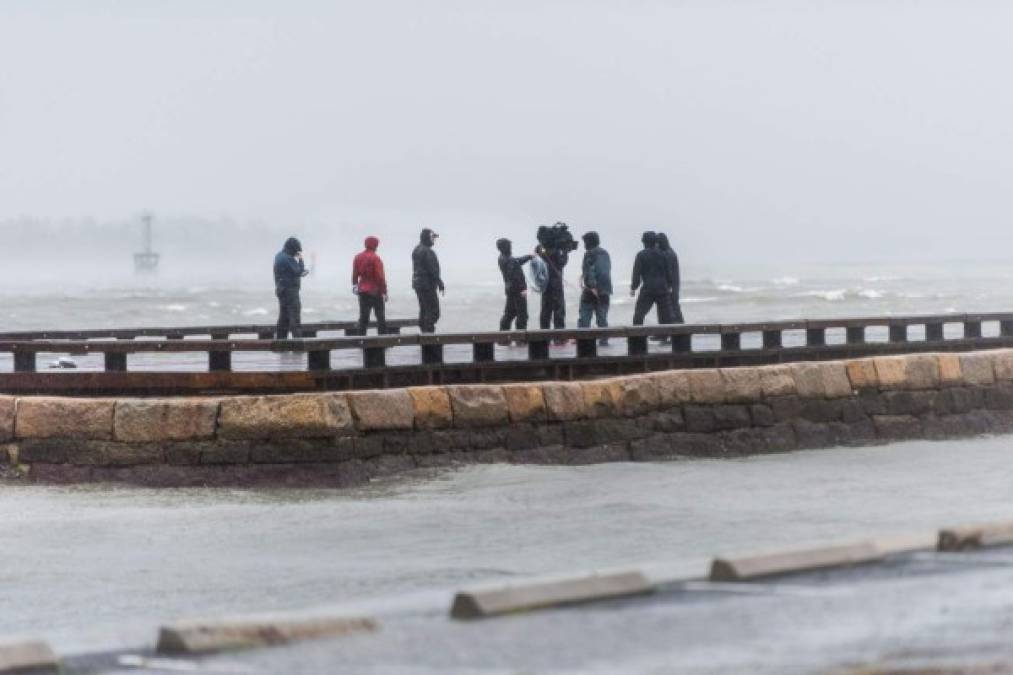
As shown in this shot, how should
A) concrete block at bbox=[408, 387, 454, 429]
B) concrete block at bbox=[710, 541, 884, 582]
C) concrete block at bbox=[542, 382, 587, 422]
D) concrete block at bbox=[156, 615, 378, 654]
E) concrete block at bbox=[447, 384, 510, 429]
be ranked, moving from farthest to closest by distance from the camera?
concrete block at bbox=[542, 382, 587, 422], concrete block at bbox=[447, 384, 510, 429], concrete block at bbox=[408, 387, 454, 429], concrete block at bbox=[710, 541, 884, 582], concrete block at bbox=[156, 615, 378, 654]

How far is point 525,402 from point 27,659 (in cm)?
1106

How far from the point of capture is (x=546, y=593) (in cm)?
749

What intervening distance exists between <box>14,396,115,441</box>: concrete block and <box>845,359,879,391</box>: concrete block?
25.5 ft

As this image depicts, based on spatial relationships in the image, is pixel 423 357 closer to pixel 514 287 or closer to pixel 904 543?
pixel 514 287

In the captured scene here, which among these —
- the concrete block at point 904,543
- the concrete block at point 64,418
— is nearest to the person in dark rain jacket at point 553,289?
the concrete block at point 64,418

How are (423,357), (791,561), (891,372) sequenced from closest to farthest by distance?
(791,561), (423,357), (891,372)

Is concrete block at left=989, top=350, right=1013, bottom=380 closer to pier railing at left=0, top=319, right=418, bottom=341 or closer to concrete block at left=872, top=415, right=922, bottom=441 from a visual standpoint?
concrete block at left=872, top=415, right=922, bottom=441

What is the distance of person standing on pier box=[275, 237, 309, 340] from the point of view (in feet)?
78.1

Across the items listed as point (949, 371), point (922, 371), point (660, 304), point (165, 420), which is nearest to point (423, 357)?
point (165, 420)

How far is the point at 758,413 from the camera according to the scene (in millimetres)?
19031

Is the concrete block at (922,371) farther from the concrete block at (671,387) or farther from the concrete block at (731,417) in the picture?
the concrete block at (671,387)

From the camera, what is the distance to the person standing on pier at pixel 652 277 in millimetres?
24141

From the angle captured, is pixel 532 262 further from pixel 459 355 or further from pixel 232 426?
pixel 232 426

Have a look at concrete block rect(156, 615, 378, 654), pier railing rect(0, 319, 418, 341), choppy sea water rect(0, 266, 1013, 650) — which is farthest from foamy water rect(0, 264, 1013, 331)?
concrete block rect(156, 615, 378, 654)
